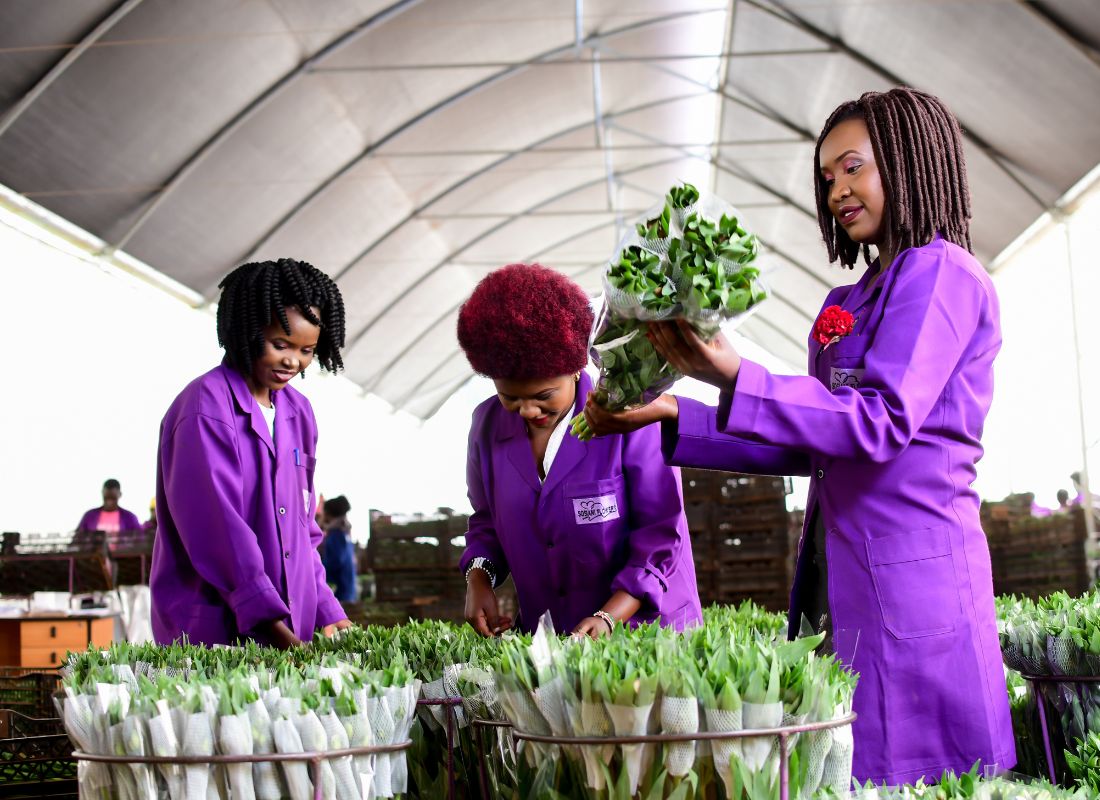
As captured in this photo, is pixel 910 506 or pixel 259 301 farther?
pixel 259 301

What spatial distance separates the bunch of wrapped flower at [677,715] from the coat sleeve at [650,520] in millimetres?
953

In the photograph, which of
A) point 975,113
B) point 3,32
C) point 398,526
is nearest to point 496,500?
point 398,526

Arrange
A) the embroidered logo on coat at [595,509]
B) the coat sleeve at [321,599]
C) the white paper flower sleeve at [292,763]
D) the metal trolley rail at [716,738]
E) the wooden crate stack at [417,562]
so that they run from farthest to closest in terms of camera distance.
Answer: the wooden crate stack at [417,562] < the coat sleeve at [321,599] < the embroidered logo on coat at [595,509] < the white paper flower sleeve at [292,763] < the metal trolley rail at [716,738]

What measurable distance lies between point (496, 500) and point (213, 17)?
9090mm

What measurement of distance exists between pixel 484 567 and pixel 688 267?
58.7 inches

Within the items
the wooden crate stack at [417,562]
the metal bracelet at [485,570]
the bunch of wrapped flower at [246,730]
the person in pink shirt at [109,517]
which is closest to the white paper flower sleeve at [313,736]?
the bunch of wrapped flower at [246,730]

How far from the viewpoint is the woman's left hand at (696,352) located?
1710 millimetres

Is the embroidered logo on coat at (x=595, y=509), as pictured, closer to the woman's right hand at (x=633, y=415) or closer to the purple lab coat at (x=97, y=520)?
the woman's right hand at (x=633, y=415)

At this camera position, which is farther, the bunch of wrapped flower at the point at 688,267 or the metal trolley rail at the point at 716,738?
the bunch of wrapped flower at the point at 688,267

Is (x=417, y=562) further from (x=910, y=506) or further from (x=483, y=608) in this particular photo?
(x=910, y=506)

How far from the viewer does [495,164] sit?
57.3ft

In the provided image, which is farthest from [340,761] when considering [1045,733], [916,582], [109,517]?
[109,517]

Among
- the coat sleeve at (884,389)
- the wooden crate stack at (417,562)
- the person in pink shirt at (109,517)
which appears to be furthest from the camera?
the person in pink shirt at (109,517)

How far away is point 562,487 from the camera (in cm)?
271
